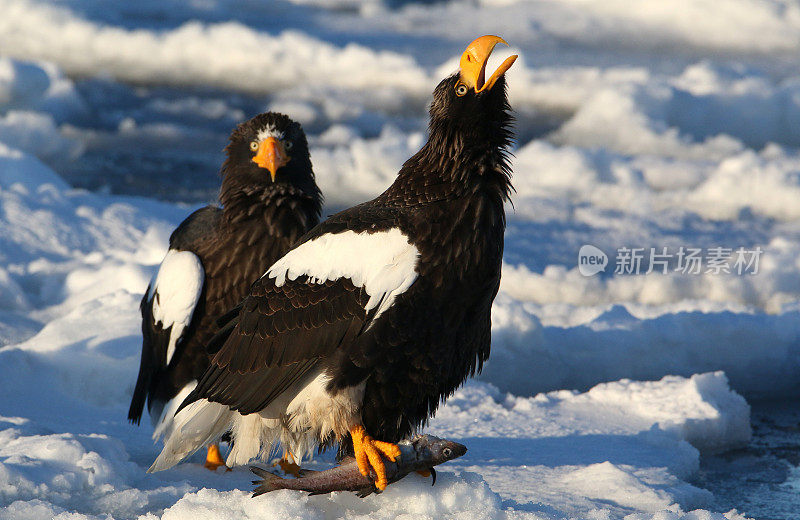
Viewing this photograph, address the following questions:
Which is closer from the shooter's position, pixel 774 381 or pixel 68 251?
pixel 774 381

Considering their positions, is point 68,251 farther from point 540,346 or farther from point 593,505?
point 593,505

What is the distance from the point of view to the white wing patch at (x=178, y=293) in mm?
4496

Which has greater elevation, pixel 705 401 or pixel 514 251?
pixel 514 251

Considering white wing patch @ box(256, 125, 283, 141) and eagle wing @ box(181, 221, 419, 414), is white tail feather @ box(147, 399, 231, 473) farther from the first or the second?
white wing patch @ box(256, 125, 283, 141)

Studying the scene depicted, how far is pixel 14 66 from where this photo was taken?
615 inches

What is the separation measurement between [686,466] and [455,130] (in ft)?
10.4

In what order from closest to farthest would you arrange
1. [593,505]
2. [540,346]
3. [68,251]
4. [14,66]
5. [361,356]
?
[361,356] < [593,505] < [540,346] < [68,251] < [14,66]

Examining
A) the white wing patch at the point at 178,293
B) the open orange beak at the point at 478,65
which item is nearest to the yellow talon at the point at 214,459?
the white wing patch at the point at 178,293

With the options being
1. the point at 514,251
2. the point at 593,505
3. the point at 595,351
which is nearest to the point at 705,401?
the point at 595,351

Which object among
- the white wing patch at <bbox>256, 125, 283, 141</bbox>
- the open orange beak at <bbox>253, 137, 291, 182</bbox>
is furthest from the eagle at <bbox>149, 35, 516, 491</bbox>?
the white wing patch at <bbox>256, 125, 283, 141</bbox>

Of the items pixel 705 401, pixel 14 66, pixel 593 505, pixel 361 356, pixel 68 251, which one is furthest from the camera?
pixel 14 66

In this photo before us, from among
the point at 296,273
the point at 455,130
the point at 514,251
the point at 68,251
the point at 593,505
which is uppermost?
the point at 514,251

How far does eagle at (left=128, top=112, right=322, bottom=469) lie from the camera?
4.52 meters

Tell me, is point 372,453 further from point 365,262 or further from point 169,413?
point 169,413
